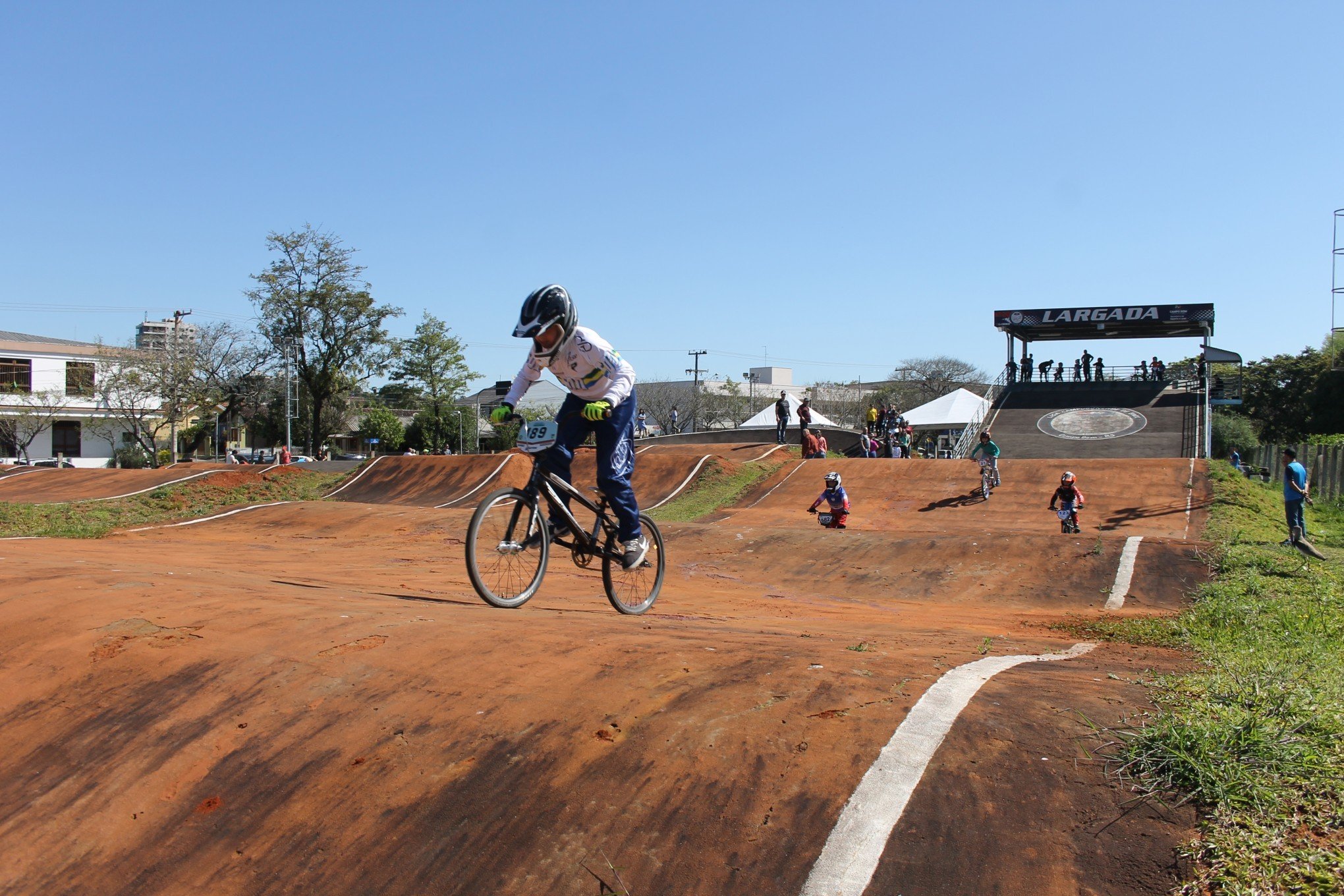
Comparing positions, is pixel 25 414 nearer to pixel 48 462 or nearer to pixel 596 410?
pixel 48 462

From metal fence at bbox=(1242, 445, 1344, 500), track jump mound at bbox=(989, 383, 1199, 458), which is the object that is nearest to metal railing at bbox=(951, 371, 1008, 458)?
track jump mound at bbox=(989, 383, 1199, 458)

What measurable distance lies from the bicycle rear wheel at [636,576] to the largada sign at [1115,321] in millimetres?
41886

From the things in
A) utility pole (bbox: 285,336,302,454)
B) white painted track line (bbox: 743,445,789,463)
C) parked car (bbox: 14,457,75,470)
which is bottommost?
parked car (bbox: 14,457,75,470)

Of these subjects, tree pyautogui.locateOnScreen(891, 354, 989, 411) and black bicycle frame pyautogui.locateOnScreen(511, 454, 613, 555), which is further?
tree pyautogui.locateOnScreen(891, 354, 989, 411)

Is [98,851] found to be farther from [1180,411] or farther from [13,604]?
[1180,411]

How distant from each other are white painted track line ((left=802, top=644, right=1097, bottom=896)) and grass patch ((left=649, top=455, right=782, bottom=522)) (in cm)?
1585

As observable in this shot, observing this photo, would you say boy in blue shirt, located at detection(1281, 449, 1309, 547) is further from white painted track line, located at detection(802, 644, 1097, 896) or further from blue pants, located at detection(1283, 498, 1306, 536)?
white painted track line, located at detection(802, 644, 1097, 896)

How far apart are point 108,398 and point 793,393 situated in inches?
2623

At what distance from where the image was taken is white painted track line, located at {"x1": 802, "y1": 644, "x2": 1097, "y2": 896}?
2738 millimetres

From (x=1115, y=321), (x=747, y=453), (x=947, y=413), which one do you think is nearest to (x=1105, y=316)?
(x=1115, y=321)

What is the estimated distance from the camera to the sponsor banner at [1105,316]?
43.5 metres

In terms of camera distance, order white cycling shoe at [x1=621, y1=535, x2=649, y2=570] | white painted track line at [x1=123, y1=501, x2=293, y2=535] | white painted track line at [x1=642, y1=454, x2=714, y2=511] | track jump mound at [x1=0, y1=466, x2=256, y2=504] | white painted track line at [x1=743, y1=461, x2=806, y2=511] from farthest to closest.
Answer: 1. track jump mound at [x1=0, y1=466, x2=256, y2=504]
2. white painted track line at [x1=642, y1=454, x2=714, y2=511]
3. white painted track line at [x1=743, y1=461, x2=806, y2=511]
4. white painted track line at [x1=123, y1=501, x2=293, y2=535]
5. white cycling shoe at [x1=621, y1=535, x2=649, y2=570]

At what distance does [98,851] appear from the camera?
11.6 ft

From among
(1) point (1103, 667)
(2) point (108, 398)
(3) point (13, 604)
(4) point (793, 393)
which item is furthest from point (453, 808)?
(4) point (793, 393)
